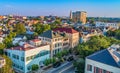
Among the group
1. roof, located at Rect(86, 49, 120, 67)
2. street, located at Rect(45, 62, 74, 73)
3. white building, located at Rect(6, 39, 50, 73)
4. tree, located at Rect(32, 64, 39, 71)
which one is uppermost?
roof, located at Rect(86, 49, 120, 67)

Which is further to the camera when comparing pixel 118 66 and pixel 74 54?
pixel 74 54

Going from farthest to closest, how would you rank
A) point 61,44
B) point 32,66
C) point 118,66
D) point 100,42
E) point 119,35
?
point 119,35
point 61,44
point 100,42
point 32,66
point 118,66

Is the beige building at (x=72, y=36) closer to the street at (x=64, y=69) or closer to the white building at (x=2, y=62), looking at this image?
the street at (x=64, y=69)

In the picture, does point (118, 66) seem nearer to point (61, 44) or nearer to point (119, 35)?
point (61, 44)

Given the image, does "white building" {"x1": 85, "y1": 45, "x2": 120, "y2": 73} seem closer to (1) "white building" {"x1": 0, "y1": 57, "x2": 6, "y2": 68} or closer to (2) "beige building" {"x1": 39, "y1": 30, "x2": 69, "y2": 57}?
(1) "white building" {"x1": 0, "y1": 57, "x2": 6, "y2": 68}

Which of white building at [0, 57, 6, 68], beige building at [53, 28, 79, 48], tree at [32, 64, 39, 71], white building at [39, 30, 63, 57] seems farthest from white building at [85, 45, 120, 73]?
beige building at [53, 28, 79, 48]

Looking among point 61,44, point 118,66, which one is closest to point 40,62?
point 61,44

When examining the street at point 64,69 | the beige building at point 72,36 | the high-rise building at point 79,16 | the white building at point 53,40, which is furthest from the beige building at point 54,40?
the high-rise building at point 79,16

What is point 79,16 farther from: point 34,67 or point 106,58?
point 106,58

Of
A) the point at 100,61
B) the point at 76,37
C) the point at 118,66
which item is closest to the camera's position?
the point at 118,66
